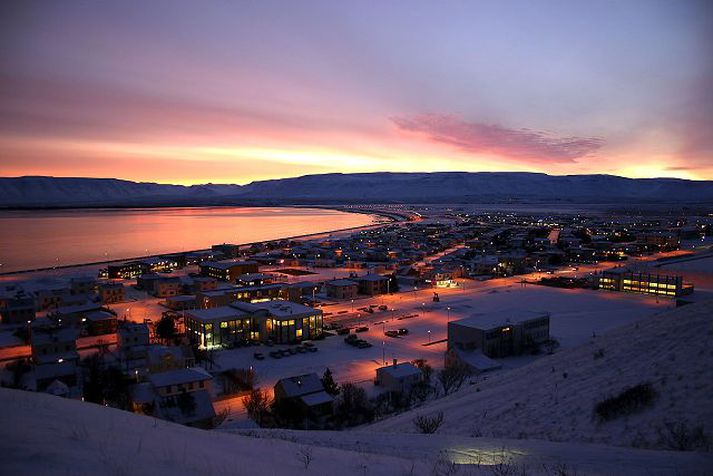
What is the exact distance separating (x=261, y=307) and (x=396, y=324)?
255 inches

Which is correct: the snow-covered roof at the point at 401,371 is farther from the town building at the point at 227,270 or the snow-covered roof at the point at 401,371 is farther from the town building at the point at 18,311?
the town building at the point at 227,270

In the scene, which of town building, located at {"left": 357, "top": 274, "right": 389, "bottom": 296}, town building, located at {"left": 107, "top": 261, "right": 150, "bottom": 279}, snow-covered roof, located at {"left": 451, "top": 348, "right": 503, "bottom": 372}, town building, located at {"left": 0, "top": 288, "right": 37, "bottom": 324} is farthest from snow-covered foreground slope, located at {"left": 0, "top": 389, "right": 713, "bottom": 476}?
town building, located at {"left": 107, "top": 261, "right": 150, "bottom": 279}

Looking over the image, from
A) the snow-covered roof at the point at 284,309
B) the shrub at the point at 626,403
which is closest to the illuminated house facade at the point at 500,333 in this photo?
the snow-covered roof at the point at 284,309

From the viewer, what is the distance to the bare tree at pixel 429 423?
28.0 ft

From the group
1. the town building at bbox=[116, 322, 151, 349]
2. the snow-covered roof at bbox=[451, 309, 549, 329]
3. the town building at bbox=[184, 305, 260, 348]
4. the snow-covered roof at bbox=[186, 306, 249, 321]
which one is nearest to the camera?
the town building at bbox=[116, 322, 151, 349]

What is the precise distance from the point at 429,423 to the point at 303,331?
12.7 metres

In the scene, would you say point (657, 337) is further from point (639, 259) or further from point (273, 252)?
point (273, 252)

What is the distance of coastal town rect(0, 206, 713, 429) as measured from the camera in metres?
13.6

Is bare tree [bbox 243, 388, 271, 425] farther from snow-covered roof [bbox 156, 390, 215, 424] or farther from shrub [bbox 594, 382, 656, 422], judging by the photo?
shrub [bbox 594, 382, 656, 422]

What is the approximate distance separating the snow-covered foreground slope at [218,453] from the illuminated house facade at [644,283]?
25860 mm

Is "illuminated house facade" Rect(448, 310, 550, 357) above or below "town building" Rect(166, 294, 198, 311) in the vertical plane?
above

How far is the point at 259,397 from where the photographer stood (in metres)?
13.6

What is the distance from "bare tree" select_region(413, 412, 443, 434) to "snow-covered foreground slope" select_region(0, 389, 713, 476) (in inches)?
67.2

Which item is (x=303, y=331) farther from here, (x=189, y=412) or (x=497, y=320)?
(x=189, y=412)
